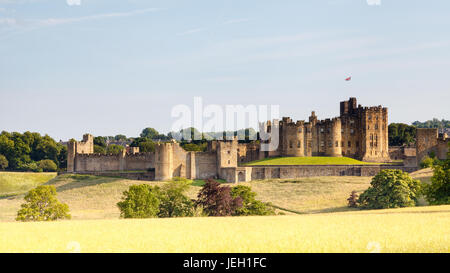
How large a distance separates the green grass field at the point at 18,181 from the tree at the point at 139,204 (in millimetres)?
53299

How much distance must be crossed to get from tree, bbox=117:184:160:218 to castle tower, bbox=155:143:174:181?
36542 millimetres

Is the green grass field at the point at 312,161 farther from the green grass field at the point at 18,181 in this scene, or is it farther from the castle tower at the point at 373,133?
the green grass field at the point at 18,181

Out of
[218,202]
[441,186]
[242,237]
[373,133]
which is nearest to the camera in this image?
[242,237]

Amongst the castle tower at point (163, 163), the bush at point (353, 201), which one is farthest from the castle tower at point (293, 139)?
the bush at point (353, 201)

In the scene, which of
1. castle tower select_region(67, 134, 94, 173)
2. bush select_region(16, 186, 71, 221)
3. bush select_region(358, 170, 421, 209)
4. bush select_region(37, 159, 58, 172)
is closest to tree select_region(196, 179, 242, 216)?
bush select_region(16, 186, 71, 221)

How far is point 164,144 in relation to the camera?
3462 inches

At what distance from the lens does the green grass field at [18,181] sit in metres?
98.4

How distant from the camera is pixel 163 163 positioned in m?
86.9

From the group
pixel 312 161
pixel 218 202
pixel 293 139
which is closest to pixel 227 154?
pixel 293 139

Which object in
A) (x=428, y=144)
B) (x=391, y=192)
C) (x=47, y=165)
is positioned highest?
(x=428, y=144)

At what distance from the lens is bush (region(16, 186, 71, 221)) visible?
149 ft

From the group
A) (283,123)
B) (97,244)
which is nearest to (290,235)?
(97,244)

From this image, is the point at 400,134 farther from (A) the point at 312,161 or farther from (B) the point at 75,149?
(B) the point at 75,149

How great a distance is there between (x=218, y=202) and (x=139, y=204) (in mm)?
7044
